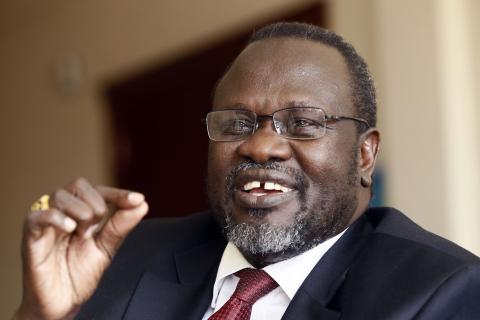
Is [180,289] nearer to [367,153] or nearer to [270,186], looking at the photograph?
[270,186]

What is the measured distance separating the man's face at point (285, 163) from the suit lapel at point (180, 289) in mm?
142

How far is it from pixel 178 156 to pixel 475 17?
2.32 meters

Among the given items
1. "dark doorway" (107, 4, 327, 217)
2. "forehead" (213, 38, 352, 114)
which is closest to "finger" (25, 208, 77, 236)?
"forehead" (213, 38, 352, 114)

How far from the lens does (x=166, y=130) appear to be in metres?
4.91

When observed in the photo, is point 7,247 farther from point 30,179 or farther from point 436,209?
point 436,209

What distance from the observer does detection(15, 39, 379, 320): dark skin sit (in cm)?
176

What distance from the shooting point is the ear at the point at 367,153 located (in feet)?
6.16

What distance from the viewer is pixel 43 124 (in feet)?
17.9

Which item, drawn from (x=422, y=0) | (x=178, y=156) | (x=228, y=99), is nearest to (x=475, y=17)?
(x=422, y=0)

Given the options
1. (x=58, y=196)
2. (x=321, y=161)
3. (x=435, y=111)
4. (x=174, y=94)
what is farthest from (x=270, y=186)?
(x=174, y=94)

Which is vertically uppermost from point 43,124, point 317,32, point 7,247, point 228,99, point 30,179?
point 317,32

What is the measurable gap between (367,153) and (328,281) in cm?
38

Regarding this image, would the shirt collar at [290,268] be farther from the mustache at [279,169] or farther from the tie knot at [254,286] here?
the mustache at [279,169]

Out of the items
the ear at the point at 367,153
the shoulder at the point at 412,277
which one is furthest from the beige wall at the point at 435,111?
the shoulder at the point at 412,277
